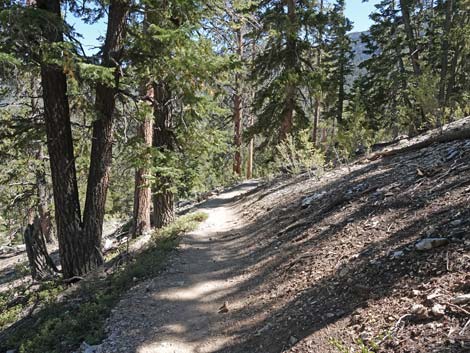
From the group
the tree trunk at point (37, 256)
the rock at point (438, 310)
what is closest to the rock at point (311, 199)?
the rock at point (438, 310)

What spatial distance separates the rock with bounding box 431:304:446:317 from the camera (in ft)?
9.02

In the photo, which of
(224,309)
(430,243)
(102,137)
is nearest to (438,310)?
(430,243)

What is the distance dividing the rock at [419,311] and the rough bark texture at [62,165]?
6.08 m

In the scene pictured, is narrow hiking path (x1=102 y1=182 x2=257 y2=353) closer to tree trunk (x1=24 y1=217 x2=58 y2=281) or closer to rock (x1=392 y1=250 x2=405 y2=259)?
rock (x1=392 y1=250 x2=405 y2=259)

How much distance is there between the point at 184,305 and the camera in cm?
551

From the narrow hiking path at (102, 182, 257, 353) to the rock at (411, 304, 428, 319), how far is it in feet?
7.07

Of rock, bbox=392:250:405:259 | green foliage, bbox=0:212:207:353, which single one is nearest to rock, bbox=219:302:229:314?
green foliage, bbox=0:212:207:353

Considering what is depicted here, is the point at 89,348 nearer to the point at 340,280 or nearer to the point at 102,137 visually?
the point at 340,280

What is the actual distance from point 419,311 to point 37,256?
7.90 m

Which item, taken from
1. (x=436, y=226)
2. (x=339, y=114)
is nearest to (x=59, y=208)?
→ (x=436, y=226)

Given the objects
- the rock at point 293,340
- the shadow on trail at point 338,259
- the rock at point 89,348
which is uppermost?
the shadow on trail at point 338,259

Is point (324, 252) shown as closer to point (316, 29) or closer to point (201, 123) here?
point (201, 123)

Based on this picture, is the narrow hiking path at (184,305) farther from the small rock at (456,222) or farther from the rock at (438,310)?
the small rock at (456,222)

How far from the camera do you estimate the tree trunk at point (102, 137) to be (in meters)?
6.76
